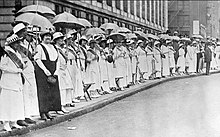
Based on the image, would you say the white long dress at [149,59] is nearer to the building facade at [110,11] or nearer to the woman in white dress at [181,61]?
the woman in white dress at [181,61]

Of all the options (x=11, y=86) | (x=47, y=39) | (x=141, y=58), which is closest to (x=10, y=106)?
(x=11, y=86)

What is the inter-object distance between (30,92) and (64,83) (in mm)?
2399

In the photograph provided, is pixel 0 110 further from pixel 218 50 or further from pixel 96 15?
pixel 218 50

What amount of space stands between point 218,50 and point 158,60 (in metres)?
12.2

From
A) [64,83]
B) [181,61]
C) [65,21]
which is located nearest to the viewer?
[64,83]

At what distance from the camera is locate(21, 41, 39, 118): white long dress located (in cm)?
1078

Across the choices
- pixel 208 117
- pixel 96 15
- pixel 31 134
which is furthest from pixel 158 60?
pixel 31 134

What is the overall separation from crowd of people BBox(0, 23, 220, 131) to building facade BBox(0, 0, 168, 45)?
5252 mm

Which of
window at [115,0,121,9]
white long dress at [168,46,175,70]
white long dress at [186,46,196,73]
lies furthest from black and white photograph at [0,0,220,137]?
window at [115,0,121,9]

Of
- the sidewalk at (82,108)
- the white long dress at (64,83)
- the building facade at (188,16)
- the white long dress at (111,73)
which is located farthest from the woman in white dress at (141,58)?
the building facade at (188,16)

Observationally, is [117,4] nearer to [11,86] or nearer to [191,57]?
[191,57]

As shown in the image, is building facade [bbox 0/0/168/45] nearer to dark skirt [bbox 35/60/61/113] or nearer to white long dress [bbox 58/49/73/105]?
white long dress [bbox 58/49/73/105]

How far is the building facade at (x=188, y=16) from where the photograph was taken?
7519 centimetres

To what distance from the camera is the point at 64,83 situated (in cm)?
1322
